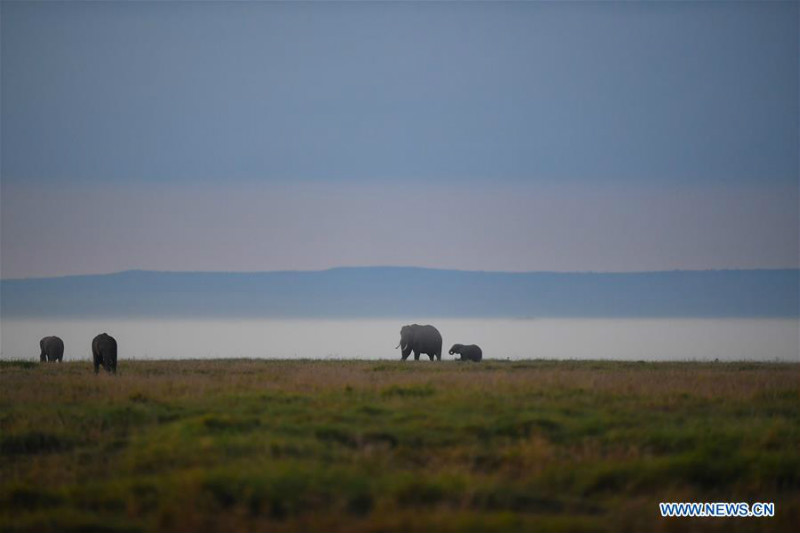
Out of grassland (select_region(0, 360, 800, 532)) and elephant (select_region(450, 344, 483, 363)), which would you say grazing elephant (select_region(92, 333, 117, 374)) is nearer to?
grassland (select_region(0, 360, 800, 532))

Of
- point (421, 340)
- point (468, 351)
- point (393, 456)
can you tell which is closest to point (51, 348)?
point (421, 340)

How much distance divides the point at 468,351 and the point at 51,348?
83.2ft

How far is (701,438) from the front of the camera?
1659cm

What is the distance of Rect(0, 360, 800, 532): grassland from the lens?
1234cm

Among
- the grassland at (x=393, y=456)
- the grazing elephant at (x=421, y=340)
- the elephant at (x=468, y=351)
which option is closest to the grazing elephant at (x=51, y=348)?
the grazing elephant at (x=421, y=340)

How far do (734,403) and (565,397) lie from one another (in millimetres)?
4137

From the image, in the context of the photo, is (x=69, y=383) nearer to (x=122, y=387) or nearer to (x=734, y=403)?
(x=122, y=387)

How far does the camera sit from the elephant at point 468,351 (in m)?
51.9

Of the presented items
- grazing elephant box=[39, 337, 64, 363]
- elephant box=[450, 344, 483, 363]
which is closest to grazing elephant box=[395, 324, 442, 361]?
elephant box=[450, 344, 483, 363]

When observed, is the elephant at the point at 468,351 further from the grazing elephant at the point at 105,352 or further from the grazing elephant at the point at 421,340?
the grazing elephant at the point at 105,352

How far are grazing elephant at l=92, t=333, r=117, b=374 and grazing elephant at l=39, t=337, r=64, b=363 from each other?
73.2ft

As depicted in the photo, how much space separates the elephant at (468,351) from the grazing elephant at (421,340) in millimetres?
3235

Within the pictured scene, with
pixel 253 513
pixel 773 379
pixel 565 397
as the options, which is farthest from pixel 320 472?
pixel 773 379

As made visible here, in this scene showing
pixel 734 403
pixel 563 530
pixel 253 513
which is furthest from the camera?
pixel 734 403
